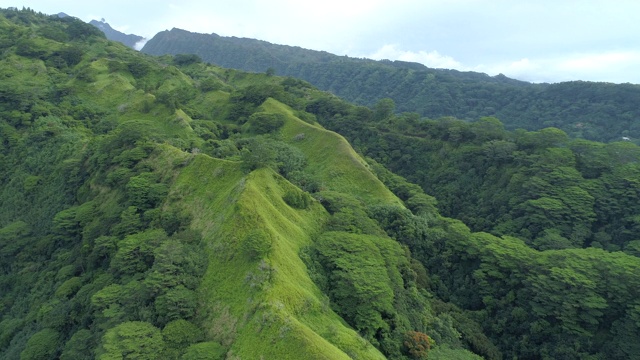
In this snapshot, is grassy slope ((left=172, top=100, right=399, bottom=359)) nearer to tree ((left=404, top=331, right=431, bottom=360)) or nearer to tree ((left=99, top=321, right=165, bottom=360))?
tree ((left=99, top=321, right=165, bottom=360))

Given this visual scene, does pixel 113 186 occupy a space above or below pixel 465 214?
below

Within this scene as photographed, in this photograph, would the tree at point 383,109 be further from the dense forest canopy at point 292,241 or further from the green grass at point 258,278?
the green grass at point 258,278

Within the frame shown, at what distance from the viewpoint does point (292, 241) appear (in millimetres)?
31453

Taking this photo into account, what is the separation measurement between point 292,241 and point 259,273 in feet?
23.6

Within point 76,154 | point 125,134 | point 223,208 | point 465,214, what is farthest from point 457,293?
point 76,154

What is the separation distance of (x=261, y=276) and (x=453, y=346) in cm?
1876

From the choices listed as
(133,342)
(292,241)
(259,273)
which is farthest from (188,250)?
(292,241)

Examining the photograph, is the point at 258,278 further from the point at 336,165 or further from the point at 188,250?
the point at 336,165

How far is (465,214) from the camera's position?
6138cm

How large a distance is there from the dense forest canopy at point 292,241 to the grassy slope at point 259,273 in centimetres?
14

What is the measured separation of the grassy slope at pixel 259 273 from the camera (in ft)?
68.9

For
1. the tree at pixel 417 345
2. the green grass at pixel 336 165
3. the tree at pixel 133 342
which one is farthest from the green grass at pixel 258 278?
the green grass at pixel 336 165

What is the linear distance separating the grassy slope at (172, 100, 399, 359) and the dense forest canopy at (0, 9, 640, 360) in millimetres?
136

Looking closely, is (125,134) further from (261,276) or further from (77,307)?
(261,276)
